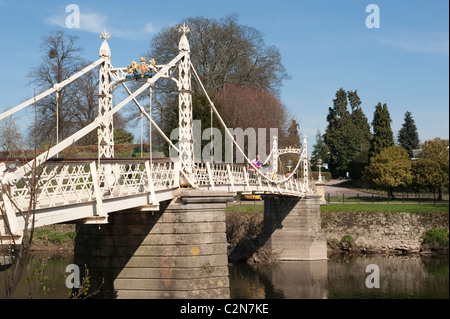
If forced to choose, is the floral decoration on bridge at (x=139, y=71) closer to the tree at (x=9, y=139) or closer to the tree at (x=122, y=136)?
the tree at (x=9, y=139)

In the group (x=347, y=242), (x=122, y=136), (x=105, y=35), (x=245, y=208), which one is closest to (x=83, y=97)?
(x=122, y=136)

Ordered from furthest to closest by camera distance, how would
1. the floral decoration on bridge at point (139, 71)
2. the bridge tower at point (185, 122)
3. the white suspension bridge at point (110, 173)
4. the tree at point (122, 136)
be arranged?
the tree at point (122, 136), the floral decoration on bridge at point (139, 71), the bridge tower at point (185, 122), the white suspension bridge at point (110, 173)

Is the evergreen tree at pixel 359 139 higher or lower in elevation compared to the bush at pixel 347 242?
higher

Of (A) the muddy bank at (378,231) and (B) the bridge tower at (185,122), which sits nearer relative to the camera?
(B) the bridge tower at (185,122)

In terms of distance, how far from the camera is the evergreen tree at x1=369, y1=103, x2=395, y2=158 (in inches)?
2089

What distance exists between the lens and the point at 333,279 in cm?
2658

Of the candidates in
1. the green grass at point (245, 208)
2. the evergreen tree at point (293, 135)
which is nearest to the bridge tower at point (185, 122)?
the green grass at point (245, 208)

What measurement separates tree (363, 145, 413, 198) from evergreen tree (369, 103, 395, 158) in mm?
7266

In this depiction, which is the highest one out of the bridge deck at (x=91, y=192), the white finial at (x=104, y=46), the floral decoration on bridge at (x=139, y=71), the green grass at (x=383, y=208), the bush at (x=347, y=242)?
the white finial at (x=104, y=46)

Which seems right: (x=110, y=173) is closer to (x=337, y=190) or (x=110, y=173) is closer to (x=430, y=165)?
(x=430, y=165)

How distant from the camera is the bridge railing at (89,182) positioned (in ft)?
32.1

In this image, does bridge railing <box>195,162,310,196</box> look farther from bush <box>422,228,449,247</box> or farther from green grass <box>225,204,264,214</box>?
bush <box>422,228,449,247</box>
